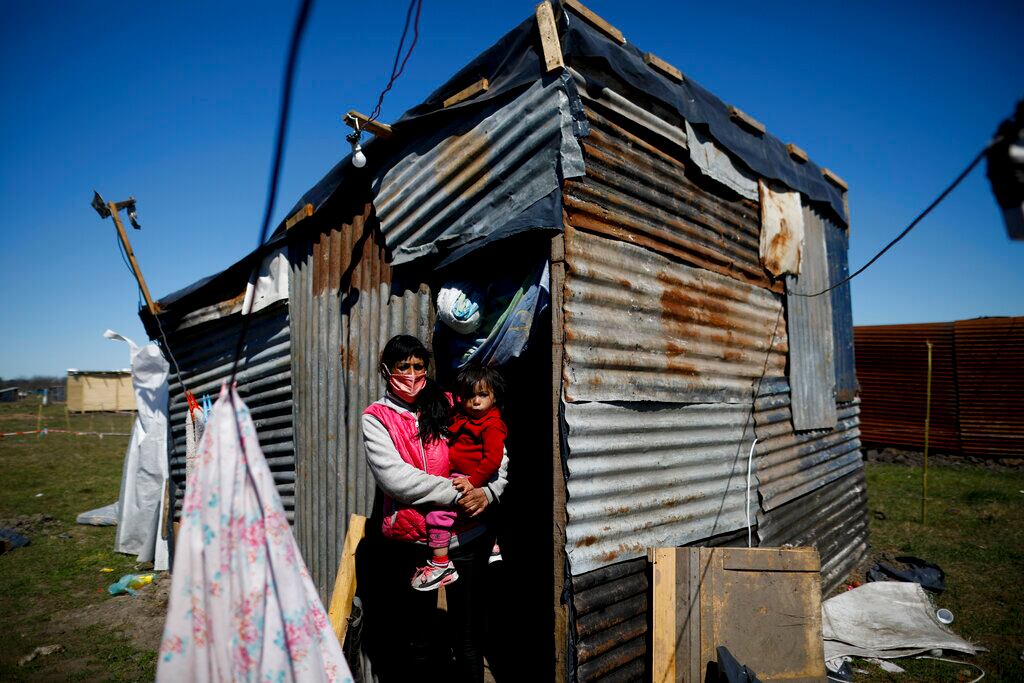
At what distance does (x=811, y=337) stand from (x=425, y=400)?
469 centimetres

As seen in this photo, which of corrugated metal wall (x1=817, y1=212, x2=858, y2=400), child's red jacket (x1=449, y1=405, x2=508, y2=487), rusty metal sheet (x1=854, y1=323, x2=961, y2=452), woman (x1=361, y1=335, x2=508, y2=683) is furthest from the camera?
rusty metal sheet (x1=854, y1=323, x2=961, y2=452)

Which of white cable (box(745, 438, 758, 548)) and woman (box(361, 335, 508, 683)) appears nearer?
woman (box(361, 335, 508, 683))

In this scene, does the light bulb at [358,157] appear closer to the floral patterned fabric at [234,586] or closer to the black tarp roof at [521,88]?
the black tarp roof at [521,88]

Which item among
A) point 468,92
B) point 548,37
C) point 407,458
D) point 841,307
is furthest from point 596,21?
point 841,307

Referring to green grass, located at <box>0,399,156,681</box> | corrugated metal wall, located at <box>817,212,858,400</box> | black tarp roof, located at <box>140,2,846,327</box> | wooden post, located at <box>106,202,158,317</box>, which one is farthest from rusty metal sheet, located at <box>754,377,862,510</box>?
wooden post, located at <box>106,202,158,317</box>

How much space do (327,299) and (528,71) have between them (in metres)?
2.55

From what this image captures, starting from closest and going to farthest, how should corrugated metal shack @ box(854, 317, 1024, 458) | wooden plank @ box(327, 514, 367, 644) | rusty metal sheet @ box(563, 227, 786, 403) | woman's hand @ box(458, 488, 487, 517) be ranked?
1. woman's hand @ box(458, 488, 487, 517)
2. rusty metal sheet @ box(563, 227, 786, 403)
3. wooden plank @ box(327, 514, 367, 644)
4. corrugated metal shack @ box(854, 317, 1024, 458)

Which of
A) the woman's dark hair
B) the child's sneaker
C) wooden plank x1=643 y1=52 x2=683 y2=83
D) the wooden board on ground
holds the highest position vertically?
wooden plank x1=643 y1=52 x2=683 y2=83

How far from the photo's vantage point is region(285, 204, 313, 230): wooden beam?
4.89 meters

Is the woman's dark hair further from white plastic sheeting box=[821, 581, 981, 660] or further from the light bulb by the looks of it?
white plastic sheeting box=[821, 581, 981, 660]

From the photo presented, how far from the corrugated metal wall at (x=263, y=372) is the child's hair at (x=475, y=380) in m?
2.65

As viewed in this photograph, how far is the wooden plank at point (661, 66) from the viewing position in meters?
4.04

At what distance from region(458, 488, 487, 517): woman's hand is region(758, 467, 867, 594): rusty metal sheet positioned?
2.94 m

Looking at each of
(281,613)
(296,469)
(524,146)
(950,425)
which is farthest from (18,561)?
(950,425)
